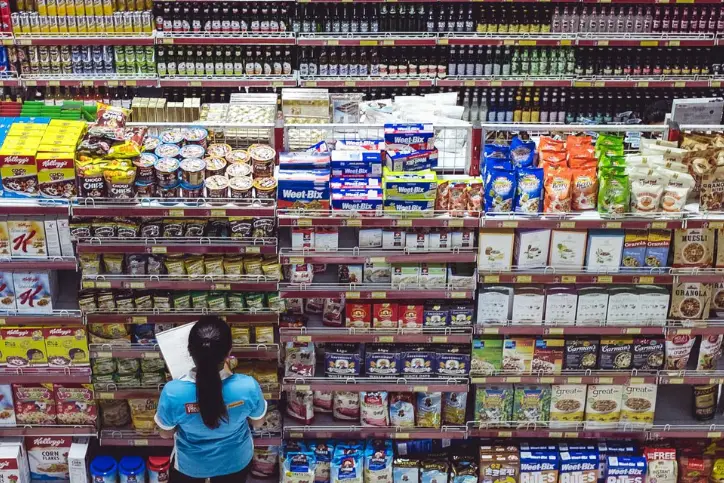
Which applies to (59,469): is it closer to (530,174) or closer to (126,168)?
(126,168)

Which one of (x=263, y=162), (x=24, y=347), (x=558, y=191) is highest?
(x=263, y=162)

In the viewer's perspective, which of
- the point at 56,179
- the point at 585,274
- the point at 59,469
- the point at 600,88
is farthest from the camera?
the point at 600,88

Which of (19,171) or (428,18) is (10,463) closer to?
(19,171)

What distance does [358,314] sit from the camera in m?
4.13

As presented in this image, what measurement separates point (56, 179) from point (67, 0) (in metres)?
3.62

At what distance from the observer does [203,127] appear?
412cm

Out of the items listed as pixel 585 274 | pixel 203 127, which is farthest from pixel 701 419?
pixel 203 127

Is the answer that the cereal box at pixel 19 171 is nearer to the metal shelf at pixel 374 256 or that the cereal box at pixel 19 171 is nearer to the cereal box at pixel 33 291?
the cereal box at pixel 33 291

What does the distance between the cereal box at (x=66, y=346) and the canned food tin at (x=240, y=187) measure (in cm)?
102

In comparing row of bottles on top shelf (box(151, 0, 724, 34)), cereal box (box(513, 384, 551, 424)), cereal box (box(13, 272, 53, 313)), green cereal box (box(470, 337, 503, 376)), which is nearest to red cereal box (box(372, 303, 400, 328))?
green cereal box (box(470, 337, 503, 376))

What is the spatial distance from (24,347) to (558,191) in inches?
104

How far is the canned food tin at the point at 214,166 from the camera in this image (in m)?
3.89

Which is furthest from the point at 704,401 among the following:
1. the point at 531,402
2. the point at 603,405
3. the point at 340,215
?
the point at 340,215

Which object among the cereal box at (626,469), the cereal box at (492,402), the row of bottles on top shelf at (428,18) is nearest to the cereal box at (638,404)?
the cereal box at (626,469)
